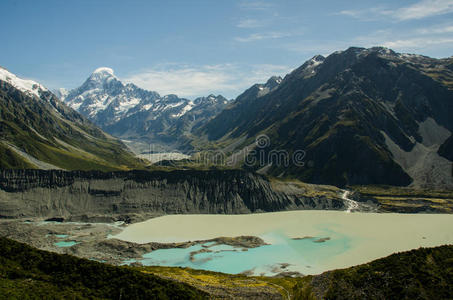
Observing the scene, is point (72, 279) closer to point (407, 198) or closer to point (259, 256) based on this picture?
point (259, 256)

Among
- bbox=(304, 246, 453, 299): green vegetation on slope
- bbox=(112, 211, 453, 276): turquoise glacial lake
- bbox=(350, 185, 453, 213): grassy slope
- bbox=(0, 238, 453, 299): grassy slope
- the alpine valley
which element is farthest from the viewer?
bbox=(350, 185, 453, 213): grassy slope

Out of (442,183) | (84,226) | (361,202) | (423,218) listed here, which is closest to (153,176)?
(84,226)

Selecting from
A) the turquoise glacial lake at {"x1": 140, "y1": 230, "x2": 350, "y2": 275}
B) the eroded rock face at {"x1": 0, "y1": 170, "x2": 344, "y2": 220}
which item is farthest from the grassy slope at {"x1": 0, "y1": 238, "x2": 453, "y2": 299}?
the eroded rock face at {"x1": 0, "y1": 170, "x2": 344, "y2": 220}

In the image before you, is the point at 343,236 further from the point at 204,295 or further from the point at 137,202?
the point at 137,202

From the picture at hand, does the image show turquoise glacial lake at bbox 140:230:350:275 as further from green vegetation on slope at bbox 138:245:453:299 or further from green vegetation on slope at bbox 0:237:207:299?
green vegetation on slope at bbox 0:237:207:299

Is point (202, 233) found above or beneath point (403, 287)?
beneath

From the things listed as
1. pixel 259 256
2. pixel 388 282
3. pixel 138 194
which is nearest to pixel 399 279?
pixel 388 282
